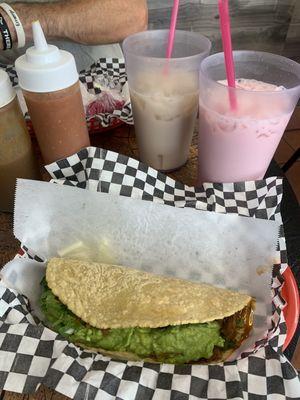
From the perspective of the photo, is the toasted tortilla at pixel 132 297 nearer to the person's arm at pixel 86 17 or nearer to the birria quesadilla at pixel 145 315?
the birria quesadilla at pixel 145 315

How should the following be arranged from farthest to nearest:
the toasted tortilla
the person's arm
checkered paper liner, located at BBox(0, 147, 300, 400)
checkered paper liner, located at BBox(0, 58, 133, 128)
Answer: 1. the person's arm
2. checkered paper liner, located at BBox(0, 58, 133, 128)
3. the toasted tortilla
4. checkered paper liner, located at BBox(0, 147, 300, 400)

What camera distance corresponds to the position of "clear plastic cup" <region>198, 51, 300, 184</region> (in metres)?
0.80

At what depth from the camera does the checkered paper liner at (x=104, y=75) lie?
1.15 meters

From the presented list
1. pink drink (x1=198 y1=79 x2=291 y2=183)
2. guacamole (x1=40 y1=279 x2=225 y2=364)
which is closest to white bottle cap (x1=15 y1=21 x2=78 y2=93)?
pink drink (x1=198 y1=79 x2=291 y2=183)

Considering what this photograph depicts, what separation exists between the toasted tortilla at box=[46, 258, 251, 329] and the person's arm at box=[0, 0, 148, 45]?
0.91 meters

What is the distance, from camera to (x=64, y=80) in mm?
766

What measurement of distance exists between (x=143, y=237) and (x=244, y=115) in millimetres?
368

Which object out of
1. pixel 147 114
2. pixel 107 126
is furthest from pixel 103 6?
pixel 147 114

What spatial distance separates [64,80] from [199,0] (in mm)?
1668

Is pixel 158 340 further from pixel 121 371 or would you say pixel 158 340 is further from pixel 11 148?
pixel 11 148

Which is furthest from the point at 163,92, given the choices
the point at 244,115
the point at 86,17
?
the point at 86,17

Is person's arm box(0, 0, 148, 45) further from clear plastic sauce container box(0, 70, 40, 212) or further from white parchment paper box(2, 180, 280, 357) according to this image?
white parchment paper box(2, 180, 280, 357)

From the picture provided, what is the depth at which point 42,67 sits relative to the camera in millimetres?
736

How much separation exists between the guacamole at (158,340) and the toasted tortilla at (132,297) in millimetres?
16
